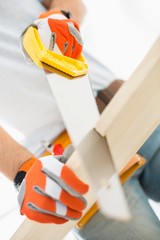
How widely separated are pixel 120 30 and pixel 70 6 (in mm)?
588

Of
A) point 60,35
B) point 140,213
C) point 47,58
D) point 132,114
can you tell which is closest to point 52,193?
point 132,114

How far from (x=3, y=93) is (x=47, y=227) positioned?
48 cm

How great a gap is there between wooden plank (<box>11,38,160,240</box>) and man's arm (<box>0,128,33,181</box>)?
0.24 m

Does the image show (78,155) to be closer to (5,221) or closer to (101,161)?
(101,161)

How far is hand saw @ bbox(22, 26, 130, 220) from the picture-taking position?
16.2 inches

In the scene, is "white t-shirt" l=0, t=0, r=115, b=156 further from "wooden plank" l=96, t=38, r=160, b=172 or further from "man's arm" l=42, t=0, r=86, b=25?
"wooden plank" l=96, t=38, r=160, b=172

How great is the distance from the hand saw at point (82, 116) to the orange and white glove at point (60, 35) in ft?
0.12

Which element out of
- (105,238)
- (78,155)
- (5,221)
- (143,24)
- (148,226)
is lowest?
(5,221)

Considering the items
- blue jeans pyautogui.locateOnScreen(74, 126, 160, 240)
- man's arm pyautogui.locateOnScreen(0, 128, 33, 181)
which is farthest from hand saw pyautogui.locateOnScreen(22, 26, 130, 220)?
blue jeans pyautogui.locateOnScreen(74, 126, 160, 240)

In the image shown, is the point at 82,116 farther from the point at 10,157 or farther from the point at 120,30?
A: the point at 120,30

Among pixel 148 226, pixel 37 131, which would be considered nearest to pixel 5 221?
pixel 37 131

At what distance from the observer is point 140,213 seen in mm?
912

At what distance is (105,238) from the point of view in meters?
0.85

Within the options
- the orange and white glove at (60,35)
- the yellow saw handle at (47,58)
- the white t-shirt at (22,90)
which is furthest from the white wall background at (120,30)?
the yellow saw handle at (47,58)
